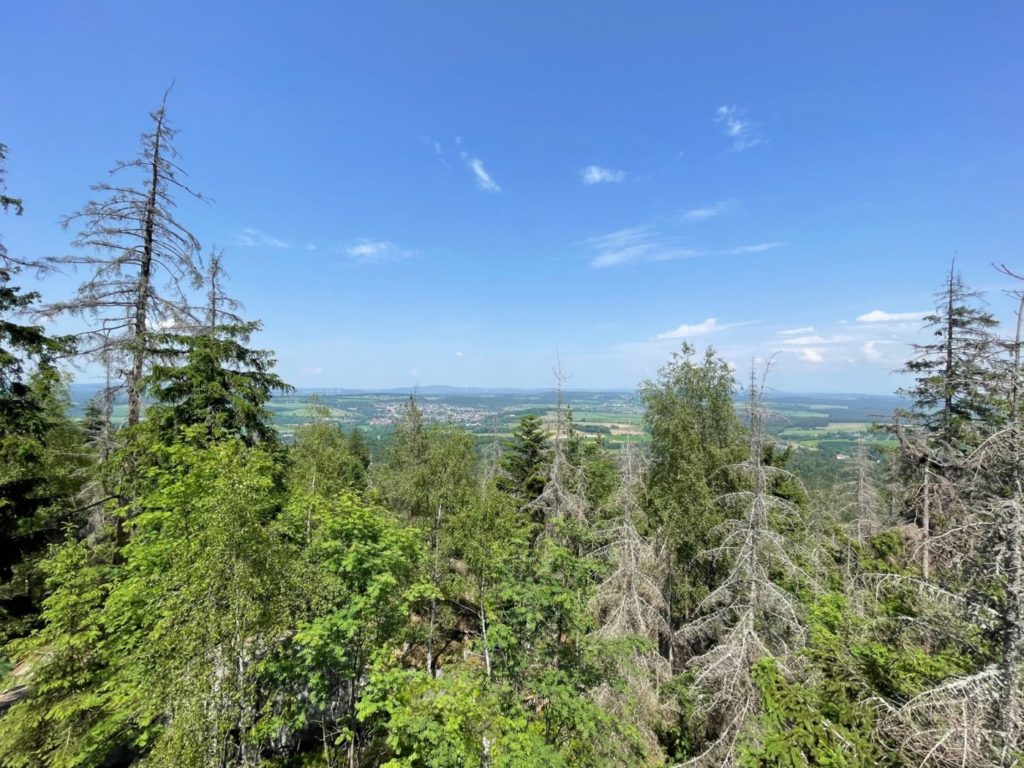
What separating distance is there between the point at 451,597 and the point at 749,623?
459 inches

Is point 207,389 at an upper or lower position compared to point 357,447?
upper

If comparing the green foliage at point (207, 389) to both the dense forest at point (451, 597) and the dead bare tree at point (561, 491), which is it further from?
the dead bare tree at point (561, 491)

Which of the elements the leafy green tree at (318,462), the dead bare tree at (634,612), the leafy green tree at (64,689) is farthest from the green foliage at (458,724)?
the leafy green tree at (318,462)

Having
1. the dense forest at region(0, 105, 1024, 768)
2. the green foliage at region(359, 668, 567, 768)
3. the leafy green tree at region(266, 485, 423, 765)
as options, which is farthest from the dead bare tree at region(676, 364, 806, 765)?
the leafy green tree at region(266, 485, 423, 765)

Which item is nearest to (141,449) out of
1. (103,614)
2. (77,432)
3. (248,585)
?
(103,614)

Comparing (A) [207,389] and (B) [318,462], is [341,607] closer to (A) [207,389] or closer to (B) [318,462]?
(A) [207,389]

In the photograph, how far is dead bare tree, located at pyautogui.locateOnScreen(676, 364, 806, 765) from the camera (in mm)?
10250

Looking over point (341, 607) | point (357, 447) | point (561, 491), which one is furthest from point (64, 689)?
point (357, 447)

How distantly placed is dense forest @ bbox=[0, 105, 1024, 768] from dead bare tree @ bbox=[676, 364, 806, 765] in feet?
0.27

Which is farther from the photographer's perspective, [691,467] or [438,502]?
[438,502]

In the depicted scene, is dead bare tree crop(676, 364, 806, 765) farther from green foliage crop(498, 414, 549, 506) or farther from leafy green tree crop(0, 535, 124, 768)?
leafy green tree crop(0, 535, 124, 768)

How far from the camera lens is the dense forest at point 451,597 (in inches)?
209

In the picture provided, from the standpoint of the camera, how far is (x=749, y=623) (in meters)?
10.6

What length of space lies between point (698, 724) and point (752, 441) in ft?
28.0
